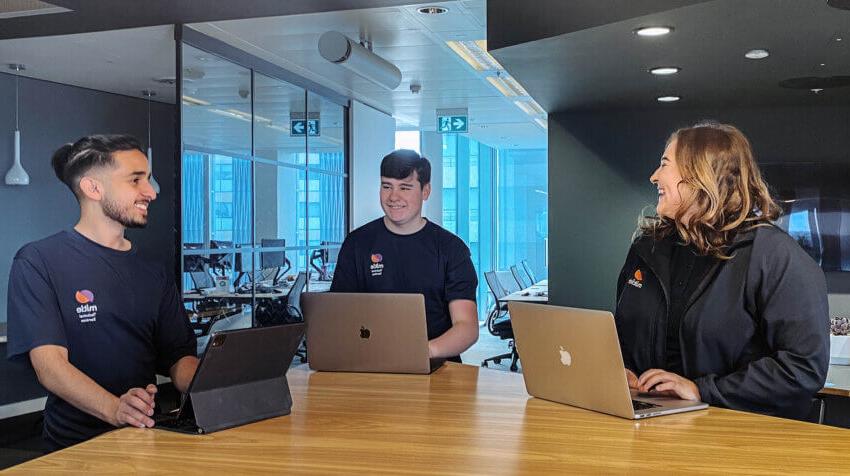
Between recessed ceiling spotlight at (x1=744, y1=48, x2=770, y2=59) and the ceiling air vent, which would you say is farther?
the ceiling air vent

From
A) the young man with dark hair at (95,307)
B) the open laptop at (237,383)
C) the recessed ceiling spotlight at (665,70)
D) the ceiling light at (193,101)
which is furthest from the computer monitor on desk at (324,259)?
the open laptop at (237,383)

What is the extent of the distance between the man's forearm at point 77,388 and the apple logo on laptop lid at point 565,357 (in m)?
1.21

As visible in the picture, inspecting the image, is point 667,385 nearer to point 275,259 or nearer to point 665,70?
point 665,70

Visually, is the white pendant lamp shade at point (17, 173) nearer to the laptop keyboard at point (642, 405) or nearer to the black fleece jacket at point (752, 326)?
the black fleece jacket at point (752, 326)

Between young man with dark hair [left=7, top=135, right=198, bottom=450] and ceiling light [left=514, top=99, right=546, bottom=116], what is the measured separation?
6601 millimetres

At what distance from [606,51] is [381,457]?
3.16m

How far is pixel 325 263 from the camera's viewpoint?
27.4 feet

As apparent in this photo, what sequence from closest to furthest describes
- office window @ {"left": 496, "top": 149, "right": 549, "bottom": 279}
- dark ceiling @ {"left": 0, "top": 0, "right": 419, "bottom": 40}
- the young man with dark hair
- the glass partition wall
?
1. the young man with dark hair
2. dark ceiling @ {"left": 0, "top": 0, "right": 419, "bottom": 40}
3. the glass partition wall
4. office window @ {"left": 496, "top": 149, "right": 549, "bottom": 279}

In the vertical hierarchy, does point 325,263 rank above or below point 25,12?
below

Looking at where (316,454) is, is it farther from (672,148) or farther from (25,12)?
(25,12)

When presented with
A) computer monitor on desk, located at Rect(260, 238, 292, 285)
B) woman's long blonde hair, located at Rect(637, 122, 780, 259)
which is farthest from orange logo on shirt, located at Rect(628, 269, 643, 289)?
computer monitor on desk, located at Rect(260, 238, 292, 285)

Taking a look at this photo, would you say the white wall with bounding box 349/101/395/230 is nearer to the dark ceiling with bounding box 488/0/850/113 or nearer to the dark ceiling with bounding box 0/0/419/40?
the dark ceiling with bounding box 488/0/850/113

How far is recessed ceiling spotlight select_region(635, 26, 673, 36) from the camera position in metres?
3.83

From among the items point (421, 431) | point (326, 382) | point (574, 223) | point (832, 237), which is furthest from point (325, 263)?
point (421, 431)
